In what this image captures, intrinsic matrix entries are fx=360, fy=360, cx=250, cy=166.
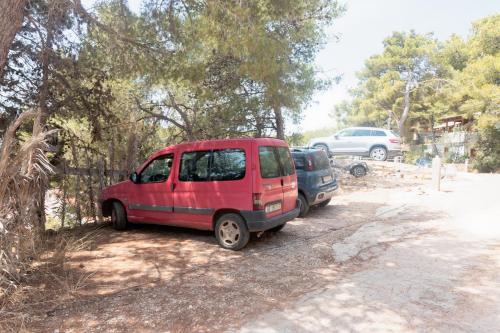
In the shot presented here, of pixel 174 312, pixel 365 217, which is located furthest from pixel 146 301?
pixel 365 217

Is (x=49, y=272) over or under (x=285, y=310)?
over

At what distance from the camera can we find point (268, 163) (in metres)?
6.52

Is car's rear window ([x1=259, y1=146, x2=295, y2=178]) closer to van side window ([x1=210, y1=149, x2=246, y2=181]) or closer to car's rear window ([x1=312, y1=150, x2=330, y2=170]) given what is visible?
van side window ([x1=210, y1=149, x2=246, y2=181])

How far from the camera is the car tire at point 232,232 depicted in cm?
624

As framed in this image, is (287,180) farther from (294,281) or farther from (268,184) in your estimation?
(294,281)

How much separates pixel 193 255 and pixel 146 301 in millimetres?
1865

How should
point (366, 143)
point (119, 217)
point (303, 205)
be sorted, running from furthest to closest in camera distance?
1. point (366, 143)
2. point (303, 205)
3. point (119, 217)

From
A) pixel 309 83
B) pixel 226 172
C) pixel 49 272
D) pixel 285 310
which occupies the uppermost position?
pixel 309 83

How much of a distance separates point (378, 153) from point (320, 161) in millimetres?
12174

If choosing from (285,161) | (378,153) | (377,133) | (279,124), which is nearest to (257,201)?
(285,161)

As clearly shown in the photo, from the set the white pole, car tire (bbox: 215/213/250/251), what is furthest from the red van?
the white pole

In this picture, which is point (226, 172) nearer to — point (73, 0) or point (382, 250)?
point (382, 250)

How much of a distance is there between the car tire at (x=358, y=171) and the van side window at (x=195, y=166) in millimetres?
11785

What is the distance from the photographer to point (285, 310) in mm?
4020
